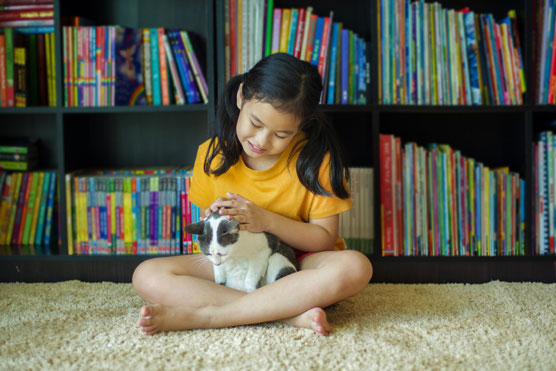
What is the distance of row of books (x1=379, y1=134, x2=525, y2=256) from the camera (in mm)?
1591

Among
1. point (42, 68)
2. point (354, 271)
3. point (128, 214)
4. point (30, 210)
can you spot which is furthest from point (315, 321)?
point (42, 68)

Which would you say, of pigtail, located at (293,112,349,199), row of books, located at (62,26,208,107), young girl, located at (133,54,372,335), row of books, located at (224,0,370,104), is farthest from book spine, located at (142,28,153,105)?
pigtail, located at (293,112,349,199)

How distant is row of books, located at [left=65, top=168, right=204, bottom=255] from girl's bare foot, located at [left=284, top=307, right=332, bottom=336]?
0.60 metres

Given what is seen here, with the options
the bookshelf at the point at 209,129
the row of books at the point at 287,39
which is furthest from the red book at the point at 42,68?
the row of books at the point at 287,39

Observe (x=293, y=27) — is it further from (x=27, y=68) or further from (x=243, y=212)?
(x=27, y=68)

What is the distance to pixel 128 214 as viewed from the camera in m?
1.62

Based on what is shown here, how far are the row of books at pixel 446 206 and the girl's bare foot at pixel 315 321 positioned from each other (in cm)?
55

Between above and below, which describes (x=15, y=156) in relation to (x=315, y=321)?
above

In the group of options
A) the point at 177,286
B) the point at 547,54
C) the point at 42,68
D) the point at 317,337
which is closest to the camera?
the point at 317,337

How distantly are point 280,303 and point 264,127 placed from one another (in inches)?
15.3

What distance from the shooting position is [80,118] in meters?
1.77

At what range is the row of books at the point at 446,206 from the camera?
1591mm

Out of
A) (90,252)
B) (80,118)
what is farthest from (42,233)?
(80,118)

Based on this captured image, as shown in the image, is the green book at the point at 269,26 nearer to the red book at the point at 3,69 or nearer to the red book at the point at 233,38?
the red book at the point at 233,38
